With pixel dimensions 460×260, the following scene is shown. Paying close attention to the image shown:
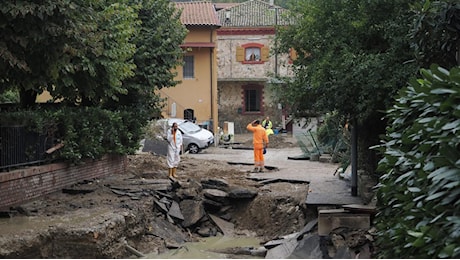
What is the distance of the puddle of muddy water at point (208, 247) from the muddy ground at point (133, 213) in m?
0.29

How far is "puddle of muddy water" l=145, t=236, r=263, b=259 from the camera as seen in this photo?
42.2 feet

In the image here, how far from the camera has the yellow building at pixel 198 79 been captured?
38156 millimetres

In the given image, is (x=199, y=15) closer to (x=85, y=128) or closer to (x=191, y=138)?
(x=191, y=138)

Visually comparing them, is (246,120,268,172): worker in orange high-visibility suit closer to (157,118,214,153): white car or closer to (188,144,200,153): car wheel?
(157,118,214,153): white car

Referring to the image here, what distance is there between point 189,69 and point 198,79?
926 mm

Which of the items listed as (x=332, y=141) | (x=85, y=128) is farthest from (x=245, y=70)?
(x=85, y=128)

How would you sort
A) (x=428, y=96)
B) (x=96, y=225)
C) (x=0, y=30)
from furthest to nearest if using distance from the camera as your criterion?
(x=96, y=225) < (x=0, y=30) < (x=428, y=96)

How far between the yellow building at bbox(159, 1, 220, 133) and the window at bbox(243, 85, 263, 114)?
8.51 meters

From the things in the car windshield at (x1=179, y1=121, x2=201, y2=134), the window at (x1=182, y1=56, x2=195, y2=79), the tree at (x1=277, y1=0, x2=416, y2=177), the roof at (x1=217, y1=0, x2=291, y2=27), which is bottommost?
the car windshield at (x1=179, y1=121, x2=201, y2=134)

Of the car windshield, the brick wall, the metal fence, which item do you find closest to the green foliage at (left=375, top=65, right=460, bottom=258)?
the brick wall

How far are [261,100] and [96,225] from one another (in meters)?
36.0

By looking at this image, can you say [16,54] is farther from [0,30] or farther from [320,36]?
[320,36]

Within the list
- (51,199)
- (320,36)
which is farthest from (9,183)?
(320,36)

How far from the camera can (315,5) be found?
44.5 feet
